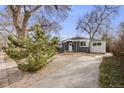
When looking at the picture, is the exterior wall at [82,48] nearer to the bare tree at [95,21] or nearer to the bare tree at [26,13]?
the bare tree at [95,21]

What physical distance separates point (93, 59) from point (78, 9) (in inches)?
53.2

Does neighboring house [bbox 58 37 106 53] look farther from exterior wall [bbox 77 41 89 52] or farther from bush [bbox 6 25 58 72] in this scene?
bush [bbox 6 25 58 72]

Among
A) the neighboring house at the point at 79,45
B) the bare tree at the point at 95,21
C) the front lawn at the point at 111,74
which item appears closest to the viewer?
the front lawn at the point at 111,74

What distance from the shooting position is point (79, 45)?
4.96m

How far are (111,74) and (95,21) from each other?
118cm

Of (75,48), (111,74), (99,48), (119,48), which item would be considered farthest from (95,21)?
(111,74)

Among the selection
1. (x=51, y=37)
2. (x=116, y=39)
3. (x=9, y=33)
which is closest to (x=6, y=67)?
(x=9, y=33)

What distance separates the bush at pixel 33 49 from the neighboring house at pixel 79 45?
199mm

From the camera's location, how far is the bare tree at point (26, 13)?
468cm

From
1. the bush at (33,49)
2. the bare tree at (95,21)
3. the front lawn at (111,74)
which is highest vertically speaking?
the bare tree at (95,21)

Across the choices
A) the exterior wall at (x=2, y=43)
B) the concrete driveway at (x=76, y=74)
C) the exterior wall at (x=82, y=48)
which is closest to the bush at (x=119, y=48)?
the concrete driveway at (x=76, y=74)

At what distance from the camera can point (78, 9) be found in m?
4.49

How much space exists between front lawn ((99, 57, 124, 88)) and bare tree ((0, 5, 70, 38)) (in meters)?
1.52

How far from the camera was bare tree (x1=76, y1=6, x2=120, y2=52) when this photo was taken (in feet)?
15.2
